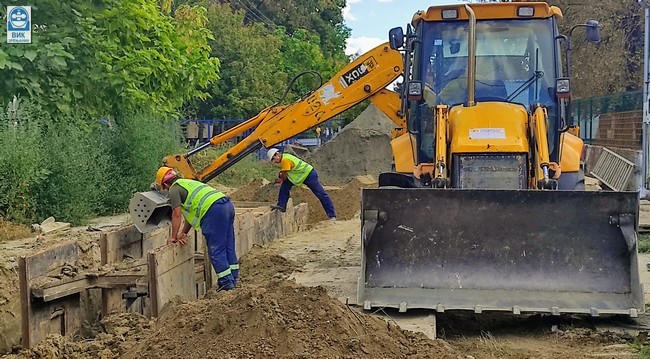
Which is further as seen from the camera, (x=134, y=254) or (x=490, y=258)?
(x=134, y=254)

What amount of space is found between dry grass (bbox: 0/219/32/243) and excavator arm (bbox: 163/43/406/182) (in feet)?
10.6

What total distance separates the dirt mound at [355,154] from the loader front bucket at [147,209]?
525 inches

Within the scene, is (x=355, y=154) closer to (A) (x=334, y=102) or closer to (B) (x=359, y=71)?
(A) (x=334, y=102)

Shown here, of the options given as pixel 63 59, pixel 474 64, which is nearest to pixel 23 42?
pixel 63 59

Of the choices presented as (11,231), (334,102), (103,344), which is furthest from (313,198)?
(103,344)

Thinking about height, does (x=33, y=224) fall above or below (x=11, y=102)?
below

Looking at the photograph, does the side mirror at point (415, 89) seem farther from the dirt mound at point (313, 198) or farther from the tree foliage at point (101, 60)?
the dirt mound at point (313, 198)

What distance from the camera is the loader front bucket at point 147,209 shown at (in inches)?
302

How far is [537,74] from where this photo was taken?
25.5 feet

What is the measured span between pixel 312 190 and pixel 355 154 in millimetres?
8855

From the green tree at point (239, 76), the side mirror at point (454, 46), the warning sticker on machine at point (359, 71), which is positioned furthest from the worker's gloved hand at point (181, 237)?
the green tree at point (239, 76)

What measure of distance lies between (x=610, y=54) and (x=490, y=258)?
898 inches

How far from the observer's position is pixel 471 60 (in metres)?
7.25

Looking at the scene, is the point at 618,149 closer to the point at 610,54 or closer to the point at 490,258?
the point at 610,54
